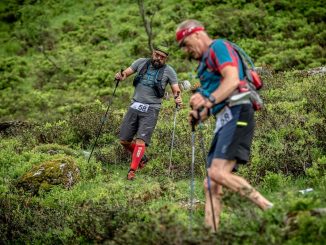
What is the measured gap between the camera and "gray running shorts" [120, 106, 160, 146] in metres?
9.91

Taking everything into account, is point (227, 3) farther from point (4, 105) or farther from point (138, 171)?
point (138, 171)

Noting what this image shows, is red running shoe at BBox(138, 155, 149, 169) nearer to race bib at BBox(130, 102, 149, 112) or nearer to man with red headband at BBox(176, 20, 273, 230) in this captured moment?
race bib at BBox(130, 102, 149, 112)

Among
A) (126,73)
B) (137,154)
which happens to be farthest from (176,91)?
(137,154)

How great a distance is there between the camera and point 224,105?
5.14 m

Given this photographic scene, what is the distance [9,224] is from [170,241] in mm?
3793

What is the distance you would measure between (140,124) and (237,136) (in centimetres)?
515

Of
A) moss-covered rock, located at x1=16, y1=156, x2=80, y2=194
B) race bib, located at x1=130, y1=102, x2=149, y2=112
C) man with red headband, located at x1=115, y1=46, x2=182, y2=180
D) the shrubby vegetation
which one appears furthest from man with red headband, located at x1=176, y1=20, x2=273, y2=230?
moss-covered rock, located at x1=16, y1=156, x2=80, y2=194

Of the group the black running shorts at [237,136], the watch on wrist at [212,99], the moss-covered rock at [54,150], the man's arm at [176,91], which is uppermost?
the watch on wrist at [212,99]

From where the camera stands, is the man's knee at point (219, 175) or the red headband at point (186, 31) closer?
the man's knee at point (219, 175)

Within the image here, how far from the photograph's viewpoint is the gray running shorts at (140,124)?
991cm

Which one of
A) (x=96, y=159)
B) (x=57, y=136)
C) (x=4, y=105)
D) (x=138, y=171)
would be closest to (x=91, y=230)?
(x=138, y=171)

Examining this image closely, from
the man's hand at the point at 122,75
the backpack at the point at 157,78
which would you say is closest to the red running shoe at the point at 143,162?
the backpack at the point at 157,78

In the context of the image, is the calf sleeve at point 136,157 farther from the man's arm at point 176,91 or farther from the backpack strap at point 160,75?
the backpack strap at point 160,75

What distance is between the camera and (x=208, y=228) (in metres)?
4.58
